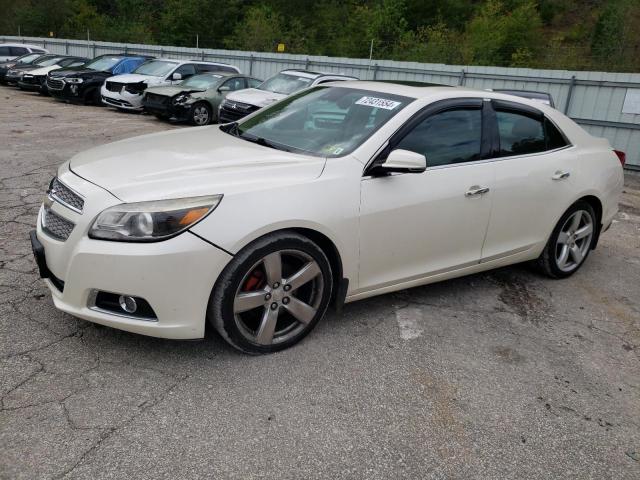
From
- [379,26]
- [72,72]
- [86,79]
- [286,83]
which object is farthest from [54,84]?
[379,26]

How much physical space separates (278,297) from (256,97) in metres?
10.1

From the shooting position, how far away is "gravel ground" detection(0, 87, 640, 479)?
247 centimetres

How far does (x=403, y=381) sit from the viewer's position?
10.4ft

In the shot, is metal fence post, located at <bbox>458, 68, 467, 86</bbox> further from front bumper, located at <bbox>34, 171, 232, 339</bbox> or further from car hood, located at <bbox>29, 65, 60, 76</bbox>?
front bumper, located at <bbox>34, 171, 232, 339</bbox>

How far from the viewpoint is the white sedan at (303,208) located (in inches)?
113

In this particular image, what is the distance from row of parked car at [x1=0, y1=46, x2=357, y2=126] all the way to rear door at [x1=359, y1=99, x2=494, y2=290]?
8.65 meters

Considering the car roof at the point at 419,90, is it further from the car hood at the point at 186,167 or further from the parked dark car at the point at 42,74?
the parked dark car at the point at 42,74

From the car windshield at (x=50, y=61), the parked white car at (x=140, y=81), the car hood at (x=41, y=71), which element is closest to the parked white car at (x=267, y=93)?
the parked white car at (x=140, y=81)

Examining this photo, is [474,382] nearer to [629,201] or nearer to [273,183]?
[273,183]

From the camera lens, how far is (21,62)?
21500 mm

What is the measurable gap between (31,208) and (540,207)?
15.8 ft

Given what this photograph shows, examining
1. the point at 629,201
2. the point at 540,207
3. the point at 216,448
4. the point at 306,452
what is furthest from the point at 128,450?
the point at 629,201

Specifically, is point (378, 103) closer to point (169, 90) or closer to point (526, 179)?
point (526, 179)

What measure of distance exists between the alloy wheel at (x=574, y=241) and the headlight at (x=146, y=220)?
3274mm
